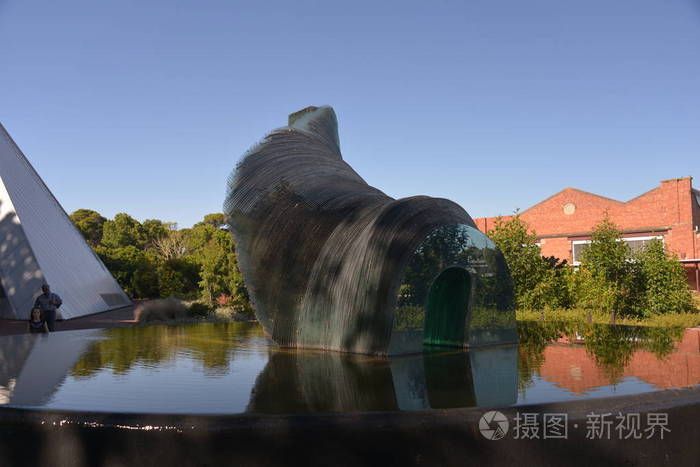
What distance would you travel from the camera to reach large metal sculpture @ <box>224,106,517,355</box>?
Answer: 804 cm

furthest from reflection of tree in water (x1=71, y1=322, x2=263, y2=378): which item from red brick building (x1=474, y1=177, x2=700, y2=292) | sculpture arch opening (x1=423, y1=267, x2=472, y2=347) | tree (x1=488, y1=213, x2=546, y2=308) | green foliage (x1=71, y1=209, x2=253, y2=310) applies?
red brick building (x1=474, y1=177, x2=700, y2=292)

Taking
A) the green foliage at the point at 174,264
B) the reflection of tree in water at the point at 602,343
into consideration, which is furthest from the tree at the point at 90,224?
the reflection of tree in water at the point at 602,343

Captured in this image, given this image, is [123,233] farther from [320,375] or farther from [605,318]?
[320,375]

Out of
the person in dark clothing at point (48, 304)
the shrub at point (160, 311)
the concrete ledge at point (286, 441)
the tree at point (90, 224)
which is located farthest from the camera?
the tree at point (90, 224)

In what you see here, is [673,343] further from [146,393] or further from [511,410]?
[146,393]

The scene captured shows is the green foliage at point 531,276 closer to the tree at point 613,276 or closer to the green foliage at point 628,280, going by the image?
the green foliage at point 628,280

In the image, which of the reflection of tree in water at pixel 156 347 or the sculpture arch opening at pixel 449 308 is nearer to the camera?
the reflection of tree in water at pixel 156 347

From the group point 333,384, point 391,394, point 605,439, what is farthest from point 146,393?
point 605,439

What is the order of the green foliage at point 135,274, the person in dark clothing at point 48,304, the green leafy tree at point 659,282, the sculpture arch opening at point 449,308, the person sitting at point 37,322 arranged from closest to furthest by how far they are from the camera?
1. the sculpture arch opening at point 449,308
2. the person sitting at point 37,322
3. the person in dark clothing at point 48,304
4. the green leafy tree at point 659,282
5. the green foliage at point 135,274

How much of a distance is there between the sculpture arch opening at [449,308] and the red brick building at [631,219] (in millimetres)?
25247

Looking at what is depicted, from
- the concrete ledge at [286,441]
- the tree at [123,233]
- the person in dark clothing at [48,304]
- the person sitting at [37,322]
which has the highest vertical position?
the tree at [123,233]

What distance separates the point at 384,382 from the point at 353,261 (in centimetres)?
246

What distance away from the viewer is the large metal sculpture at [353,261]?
8.04 m

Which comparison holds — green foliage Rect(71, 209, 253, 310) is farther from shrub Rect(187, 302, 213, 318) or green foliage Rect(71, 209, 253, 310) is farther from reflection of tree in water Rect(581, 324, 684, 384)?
reflection of tree in water Rect(581, 324, 684, 384)
